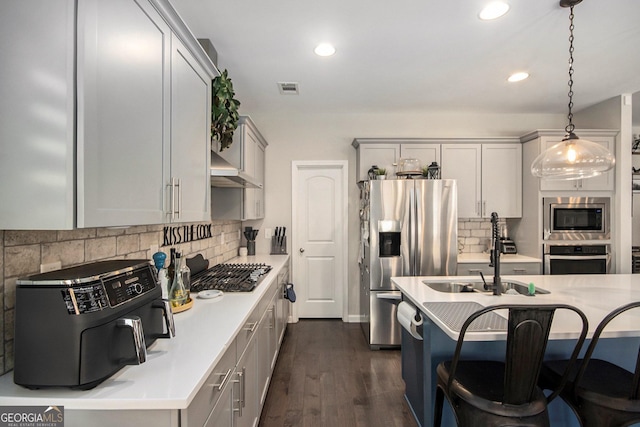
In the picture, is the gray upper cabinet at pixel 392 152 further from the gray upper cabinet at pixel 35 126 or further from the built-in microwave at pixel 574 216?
the gray upper cabinet at pixel 35 126

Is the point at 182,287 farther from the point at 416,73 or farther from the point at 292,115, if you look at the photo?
the point at 292,115

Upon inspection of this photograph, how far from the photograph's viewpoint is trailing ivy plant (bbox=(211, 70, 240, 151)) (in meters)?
2.16

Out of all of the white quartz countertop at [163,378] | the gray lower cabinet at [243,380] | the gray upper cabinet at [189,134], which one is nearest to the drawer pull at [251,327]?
the gray lower cabinet at [243,380]

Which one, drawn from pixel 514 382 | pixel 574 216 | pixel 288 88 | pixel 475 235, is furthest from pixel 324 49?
pixel 574 216

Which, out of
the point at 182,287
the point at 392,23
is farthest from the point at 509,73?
the point at 182,287

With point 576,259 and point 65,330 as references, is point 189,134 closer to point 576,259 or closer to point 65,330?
point 65,330

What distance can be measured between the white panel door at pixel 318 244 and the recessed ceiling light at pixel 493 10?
2.38 metres

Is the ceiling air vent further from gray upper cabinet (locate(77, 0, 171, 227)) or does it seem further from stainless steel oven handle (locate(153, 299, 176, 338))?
stainless steel oven handle (locate(153, 299, 176, 338))

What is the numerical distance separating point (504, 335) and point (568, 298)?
2.93 feet

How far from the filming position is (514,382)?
51.8 inches

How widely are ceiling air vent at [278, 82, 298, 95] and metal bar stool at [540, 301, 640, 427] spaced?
9.65 ft

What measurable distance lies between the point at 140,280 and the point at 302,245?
3100 mm

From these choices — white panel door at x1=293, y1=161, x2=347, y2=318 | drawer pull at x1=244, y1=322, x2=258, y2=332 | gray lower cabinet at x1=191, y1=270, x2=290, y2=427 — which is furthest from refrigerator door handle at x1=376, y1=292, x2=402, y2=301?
drawer pull at x1=244, y1=322, x2=258, y2=332

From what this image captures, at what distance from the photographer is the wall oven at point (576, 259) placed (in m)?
3.57
